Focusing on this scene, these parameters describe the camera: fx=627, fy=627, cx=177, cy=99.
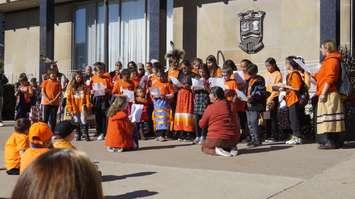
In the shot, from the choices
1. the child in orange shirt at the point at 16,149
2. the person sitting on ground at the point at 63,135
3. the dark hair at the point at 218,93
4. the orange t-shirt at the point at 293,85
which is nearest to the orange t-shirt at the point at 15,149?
the child in orange shirt at the point at 16,149

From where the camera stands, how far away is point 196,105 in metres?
12.4

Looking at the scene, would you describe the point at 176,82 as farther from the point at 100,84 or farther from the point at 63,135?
the point at 63,135

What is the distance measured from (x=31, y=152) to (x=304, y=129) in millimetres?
6634

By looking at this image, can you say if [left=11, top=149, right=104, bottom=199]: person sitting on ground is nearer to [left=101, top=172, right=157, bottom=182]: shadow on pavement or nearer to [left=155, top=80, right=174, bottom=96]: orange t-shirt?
[left=101, top=172, right=157, bottom=182]: shadow on pavement

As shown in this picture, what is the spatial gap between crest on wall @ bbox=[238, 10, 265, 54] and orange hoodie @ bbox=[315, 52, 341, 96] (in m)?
6.33

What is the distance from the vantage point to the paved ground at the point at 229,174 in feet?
23.9

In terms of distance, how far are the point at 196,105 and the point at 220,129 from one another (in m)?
1.94

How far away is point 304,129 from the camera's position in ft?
41.0

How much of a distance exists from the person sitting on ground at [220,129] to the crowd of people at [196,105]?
2 cm

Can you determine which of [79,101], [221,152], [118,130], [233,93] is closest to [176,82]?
[233,93]

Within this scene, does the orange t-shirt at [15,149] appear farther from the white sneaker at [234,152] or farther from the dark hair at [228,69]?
the dark hair at [228,69]

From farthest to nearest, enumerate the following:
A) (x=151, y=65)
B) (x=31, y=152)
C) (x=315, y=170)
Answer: (x=151, y=65) < (x=315, y=170) < (x=31, y=152)

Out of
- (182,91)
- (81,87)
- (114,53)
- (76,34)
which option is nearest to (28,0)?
(76,34)

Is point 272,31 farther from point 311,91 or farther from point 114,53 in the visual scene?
point 114,53
